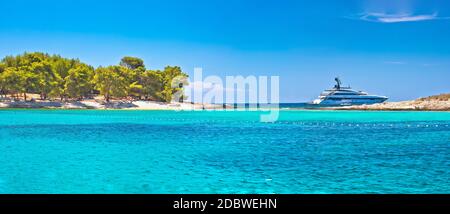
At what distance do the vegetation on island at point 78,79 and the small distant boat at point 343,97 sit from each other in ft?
194

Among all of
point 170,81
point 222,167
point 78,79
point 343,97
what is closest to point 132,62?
point 170,81

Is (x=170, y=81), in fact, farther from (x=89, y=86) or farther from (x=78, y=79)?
(x=78, y=79)

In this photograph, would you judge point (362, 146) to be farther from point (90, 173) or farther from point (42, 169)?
point (42, 169)

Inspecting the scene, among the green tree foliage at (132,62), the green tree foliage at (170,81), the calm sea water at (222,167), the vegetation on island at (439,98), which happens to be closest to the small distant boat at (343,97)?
the vegetation on island at (439,98)

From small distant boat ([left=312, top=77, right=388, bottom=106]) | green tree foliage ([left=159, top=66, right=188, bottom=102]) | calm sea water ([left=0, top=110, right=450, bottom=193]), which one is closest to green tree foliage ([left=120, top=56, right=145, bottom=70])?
green tree foliage ([left=159, top=66, right=188, bottom=102])

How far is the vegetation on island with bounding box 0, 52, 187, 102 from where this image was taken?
85.4 meters

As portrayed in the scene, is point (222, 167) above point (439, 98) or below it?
below

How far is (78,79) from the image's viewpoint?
8988cm

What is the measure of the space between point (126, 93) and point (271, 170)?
85285 millimetres

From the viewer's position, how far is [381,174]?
14938 mm

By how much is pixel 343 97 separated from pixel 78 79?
90467mm

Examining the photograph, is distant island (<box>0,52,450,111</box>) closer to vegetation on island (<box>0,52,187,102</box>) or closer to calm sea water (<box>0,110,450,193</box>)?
vegetation on island (<box>0,52,187,102</box>)

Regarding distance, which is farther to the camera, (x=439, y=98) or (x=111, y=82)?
(x=439, y=98)

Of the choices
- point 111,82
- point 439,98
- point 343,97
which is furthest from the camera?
point 343,97
